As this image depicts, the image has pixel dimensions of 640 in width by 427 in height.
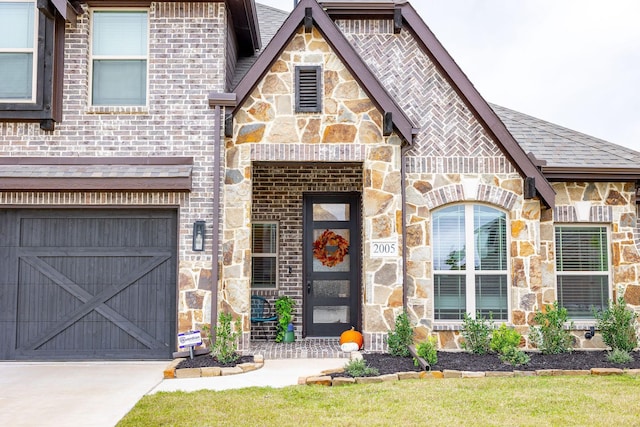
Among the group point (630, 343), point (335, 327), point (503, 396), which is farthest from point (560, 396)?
point (335, 327)

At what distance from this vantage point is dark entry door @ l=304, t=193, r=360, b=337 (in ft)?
40.7

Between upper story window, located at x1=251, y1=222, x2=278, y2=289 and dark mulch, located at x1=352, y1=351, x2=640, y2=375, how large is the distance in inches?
123

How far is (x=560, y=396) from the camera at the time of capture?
7504mm

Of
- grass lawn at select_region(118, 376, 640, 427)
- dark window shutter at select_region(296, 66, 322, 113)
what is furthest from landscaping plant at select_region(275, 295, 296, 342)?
grass lawn at select_region(118, 376, 640, 427)

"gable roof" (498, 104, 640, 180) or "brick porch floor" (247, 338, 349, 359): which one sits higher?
"gable roof" (498, 104, 640, 180)

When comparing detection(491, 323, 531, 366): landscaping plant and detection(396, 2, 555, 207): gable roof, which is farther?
detection(396, 2, 555, 207): gable roof

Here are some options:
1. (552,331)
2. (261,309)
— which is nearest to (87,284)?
(261,309)

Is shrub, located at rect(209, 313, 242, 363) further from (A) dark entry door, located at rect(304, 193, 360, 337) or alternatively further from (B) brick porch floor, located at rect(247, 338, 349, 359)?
(A) dark entry door, located at rect(304, 193, 360, 337)

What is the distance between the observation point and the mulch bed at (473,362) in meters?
9.11

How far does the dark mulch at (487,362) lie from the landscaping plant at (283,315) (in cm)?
229

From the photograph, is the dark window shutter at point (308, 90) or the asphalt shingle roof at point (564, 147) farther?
the asphalt shingle roof at point (564, 147)

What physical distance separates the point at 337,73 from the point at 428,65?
181 cm

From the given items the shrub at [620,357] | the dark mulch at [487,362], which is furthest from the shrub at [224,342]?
the shrub at [620,357]

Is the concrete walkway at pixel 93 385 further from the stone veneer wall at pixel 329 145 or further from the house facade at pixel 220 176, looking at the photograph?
the stone veneer wall at pixel 329 145
